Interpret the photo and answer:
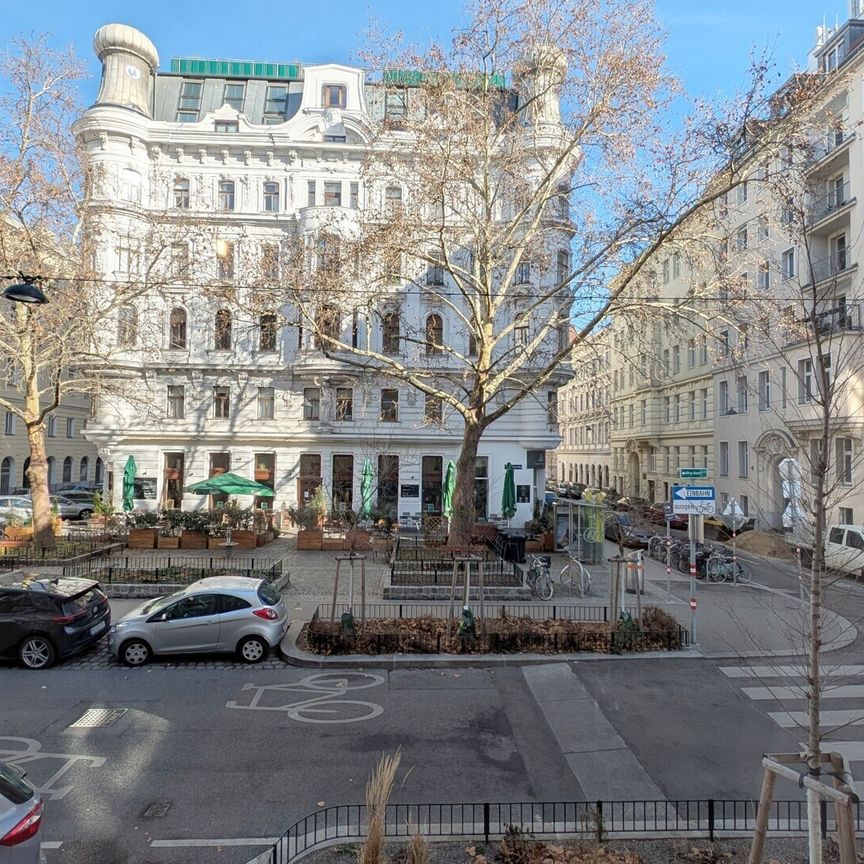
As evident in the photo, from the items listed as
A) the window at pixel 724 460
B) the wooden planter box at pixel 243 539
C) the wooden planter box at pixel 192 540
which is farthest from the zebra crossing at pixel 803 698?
the window at pixel 724 460

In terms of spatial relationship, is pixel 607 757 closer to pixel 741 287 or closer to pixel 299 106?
pixel 741 287

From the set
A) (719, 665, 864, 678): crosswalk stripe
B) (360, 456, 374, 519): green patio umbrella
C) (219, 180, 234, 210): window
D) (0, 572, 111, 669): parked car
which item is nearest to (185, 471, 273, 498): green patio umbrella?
(360, 456, 374, 519): green patio umbrella

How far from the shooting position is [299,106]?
33688 mm

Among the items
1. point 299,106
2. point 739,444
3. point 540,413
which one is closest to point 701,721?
point 540,413

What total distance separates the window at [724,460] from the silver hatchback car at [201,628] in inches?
1286

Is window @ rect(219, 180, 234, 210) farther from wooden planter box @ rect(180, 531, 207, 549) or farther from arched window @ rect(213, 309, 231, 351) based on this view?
wooden planter box @ rect(180, 531, 207, 549)

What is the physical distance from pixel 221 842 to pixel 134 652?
6234 millimetres

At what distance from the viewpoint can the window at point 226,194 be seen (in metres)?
32.2

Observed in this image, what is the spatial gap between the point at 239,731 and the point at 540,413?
25.4m

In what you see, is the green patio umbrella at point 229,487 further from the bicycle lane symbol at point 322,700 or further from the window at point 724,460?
the window at point 724,460

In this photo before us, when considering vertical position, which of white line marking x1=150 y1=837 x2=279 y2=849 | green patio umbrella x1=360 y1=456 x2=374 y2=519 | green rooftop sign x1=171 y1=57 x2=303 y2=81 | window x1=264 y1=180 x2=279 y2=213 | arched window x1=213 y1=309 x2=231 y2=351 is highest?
green rooftop sign x1=171 y1=57 x2=303 y2=81

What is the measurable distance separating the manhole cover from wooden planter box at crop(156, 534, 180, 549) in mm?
15055

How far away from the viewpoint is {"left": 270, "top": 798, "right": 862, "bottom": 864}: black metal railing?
5352mm

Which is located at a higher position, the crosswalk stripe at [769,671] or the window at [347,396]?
the window at [347,396]
